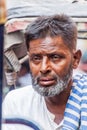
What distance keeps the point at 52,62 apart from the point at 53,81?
3.8 inches

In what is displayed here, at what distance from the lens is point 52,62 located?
1727mm

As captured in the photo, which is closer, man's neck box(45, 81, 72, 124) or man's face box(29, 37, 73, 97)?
man's face box(29, 37, 73, 97)

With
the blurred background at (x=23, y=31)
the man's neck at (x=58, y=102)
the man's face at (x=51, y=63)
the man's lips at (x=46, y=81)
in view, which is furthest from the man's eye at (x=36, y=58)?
the blurred background at (x=23, y=31)

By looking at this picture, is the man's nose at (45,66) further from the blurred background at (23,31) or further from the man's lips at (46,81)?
the blurred background at (23,31)

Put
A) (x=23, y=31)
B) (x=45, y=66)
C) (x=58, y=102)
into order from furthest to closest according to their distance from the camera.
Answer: (x=23, y=31) → (x=58, y=102) → (x=45, y=66)

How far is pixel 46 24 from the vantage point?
172 cm

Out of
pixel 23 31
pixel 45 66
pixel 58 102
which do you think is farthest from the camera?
pixel 23 31

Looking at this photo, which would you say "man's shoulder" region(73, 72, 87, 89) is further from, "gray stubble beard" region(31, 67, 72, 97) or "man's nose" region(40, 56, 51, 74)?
"man's nose" region(40, 56, 51, 74)

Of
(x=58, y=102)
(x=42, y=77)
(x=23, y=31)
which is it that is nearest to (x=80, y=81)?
(x=58, y=102)

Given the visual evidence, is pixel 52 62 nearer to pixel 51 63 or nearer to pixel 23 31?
pixel 51 63

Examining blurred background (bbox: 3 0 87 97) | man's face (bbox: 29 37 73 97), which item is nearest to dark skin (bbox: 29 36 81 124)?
man's face (bbox: 29 37 73 97)

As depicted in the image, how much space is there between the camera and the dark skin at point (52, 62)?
168 centimetres

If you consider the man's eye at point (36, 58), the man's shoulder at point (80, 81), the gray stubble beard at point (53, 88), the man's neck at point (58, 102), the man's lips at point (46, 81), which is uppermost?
the man's eye at point (36, 58)

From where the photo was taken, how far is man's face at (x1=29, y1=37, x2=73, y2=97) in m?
1.70
